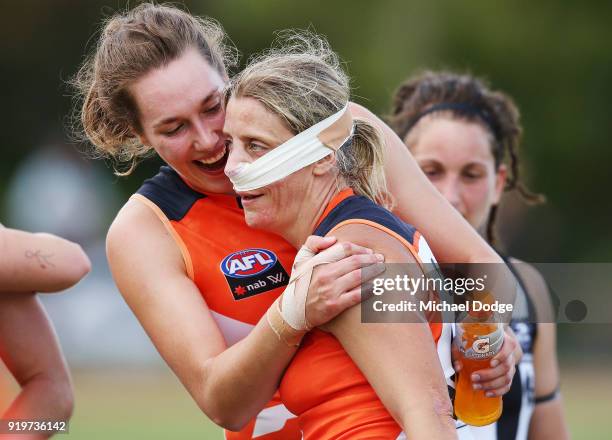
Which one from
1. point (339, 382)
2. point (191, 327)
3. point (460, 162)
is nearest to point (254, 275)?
point (191, 327)

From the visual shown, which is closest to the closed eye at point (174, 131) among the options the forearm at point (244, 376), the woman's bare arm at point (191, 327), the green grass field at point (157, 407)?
the woman's bare arm at point (191, 327)

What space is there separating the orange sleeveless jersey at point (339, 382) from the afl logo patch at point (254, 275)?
44cm

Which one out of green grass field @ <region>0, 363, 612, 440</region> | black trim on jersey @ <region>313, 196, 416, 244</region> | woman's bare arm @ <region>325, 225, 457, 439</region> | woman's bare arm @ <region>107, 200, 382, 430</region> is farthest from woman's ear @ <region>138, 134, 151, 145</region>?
green grass field @ <region>0, 363, 612, 440</region>

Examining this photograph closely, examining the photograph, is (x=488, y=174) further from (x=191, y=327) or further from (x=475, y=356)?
(x=191, y=327)

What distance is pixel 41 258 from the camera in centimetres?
358

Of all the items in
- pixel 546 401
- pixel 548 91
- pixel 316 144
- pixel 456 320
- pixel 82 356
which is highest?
pixel 548 91

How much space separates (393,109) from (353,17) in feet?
44.1

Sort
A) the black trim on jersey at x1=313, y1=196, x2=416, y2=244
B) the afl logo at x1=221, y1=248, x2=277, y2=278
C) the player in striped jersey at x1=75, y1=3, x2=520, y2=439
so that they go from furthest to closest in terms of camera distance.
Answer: the afl logo at x1=221, y1=248, x2=277, y2=278
the player in striped jersey at x1=75, y1=3, x2=520, y2=439
the black trim on jersey at x1=313, y1=196, x2=416, y2=244

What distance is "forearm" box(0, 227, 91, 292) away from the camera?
351 centimetres

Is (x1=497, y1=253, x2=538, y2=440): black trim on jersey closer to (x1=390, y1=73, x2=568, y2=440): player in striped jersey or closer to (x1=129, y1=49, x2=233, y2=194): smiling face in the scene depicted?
(x1=390, y1=73, x2=568, y2=440): player in striped jersey

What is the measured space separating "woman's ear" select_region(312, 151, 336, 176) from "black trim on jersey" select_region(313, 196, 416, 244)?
0.13m

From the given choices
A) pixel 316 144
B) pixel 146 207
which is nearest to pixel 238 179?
pixel 316 144

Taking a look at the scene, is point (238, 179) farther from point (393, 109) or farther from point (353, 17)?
point (353, 17)

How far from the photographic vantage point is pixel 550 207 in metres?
17.7
